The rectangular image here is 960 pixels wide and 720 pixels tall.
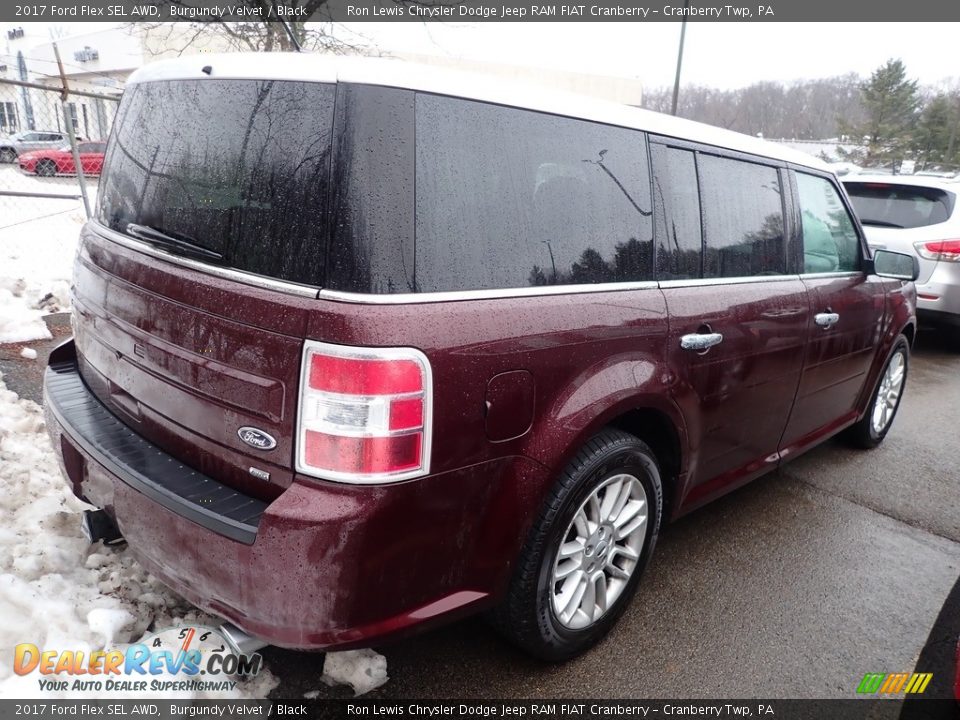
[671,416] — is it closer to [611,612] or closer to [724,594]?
[611,612]

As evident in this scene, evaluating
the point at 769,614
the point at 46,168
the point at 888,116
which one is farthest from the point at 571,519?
the point at 888,116

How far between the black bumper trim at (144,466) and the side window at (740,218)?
78.3 inches

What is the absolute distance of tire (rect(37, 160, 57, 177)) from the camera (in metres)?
19.3

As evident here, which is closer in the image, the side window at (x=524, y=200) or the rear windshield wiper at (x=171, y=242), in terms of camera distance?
the side window at (x=524, y=200)

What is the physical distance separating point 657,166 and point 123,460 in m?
2.14

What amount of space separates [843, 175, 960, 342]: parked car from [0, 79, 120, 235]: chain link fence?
24.6 ft

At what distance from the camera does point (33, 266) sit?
6594 millimetres

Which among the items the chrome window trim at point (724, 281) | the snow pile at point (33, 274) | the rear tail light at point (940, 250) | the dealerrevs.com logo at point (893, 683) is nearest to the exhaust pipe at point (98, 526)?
the chrome window trim at point (724, 281)

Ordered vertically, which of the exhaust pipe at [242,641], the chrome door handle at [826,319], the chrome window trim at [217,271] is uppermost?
the chrome window trim at [217,271]

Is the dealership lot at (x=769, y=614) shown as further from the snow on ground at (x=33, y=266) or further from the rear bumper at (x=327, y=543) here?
the snow on ground at (x=33, y=266)

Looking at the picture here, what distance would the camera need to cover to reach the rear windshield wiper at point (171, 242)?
194cm

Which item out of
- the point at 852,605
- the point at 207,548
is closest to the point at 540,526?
the point at 207,548

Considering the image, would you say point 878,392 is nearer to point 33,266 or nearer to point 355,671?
point 355,671

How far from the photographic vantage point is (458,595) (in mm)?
1969
